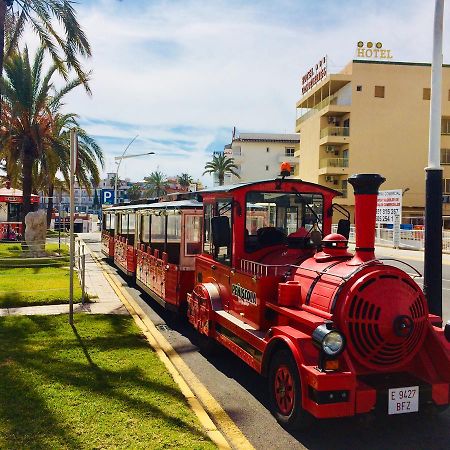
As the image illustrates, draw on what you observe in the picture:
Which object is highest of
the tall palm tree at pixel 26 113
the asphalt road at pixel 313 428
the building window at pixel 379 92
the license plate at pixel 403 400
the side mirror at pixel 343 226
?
the building window at pixel 379 92

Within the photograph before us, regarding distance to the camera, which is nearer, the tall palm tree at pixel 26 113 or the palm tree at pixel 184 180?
the tall palm tree at pixel 26 113

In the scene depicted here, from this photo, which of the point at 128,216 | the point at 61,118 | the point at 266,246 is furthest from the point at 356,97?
the point at 266,246

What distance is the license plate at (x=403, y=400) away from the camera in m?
4.28

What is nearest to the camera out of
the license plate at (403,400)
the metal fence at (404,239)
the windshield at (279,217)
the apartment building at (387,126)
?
the license plate at (403,400)

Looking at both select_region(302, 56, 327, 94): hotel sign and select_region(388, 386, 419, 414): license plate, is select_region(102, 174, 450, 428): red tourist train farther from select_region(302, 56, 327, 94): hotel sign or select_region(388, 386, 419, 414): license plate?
select_region(302, 56, 327, 94): hotel sign

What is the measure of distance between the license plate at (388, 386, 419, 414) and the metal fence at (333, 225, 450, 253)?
22966mm

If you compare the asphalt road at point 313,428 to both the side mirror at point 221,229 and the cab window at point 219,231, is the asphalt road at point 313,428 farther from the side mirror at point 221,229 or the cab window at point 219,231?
the side mirror at point 221,229

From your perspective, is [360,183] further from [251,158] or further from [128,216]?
[251,158]

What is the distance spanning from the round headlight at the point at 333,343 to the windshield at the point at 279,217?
229cm

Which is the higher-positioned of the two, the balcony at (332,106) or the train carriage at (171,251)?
the balcony at (332,106)

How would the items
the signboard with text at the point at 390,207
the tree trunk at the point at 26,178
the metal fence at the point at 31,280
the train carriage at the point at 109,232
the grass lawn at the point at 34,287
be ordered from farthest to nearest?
the signboard with text at the point at 390,207
the tree trunk at the point at 26,178
the train carriage at the point at 109,232
the metal fence at the point at 31,280
the grass lawn at the point at 34,287

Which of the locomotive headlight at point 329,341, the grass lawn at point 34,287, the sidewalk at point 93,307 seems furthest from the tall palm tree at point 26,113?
the locomotive headlight at point 329,341

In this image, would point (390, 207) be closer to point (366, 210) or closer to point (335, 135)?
point (335, 135)

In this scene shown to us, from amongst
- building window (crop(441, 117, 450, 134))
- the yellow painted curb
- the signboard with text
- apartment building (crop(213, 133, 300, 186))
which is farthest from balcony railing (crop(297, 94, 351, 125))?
the yellow painted curb
